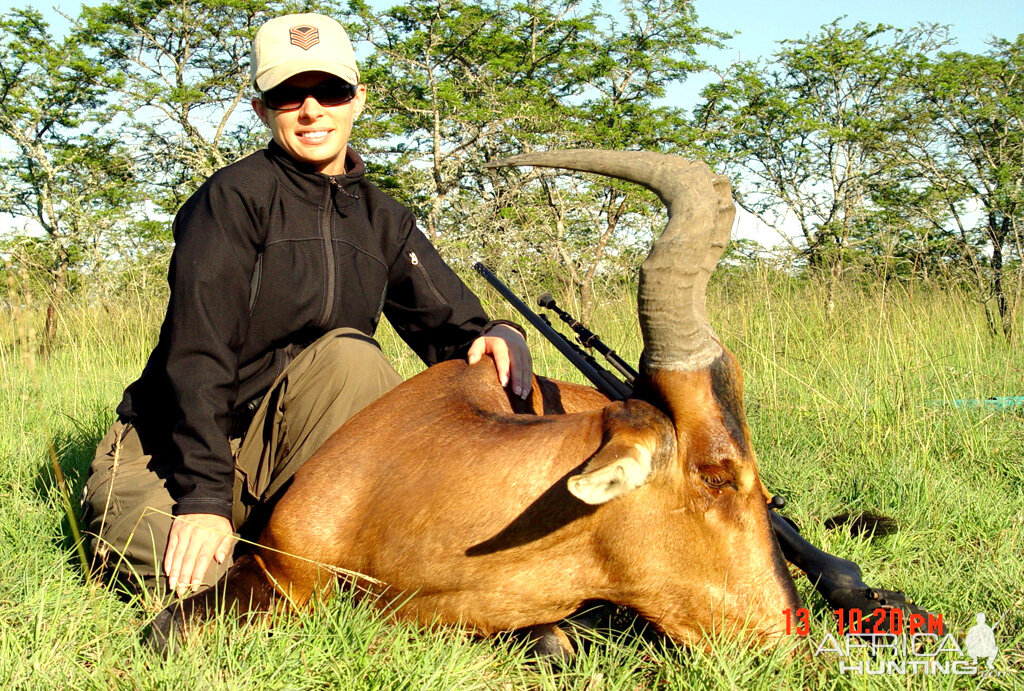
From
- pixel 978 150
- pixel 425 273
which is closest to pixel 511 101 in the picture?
pixel 978 150

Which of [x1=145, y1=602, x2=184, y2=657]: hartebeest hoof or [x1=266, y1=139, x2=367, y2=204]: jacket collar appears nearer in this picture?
[x1=145, y1=602, x2=184, y2=657]: hartebeest hoof

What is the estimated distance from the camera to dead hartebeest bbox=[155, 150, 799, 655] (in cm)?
229

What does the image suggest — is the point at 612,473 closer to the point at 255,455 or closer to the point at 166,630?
the point at 166,630

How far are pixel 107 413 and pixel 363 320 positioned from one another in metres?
2.46

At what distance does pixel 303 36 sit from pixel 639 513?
204 centimetres

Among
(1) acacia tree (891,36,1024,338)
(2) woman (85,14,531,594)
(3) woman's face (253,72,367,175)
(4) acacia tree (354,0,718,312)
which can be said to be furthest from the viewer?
(4) acacia tree (354,0,718,312)

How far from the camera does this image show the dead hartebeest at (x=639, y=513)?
2.29 m

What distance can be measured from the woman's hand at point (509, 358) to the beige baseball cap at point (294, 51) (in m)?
1.12

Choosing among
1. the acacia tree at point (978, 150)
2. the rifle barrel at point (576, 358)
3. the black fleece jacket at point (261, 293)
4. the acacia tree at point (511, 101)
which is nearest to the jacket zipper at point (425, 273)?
the black fleece jacket at point (261, 293)

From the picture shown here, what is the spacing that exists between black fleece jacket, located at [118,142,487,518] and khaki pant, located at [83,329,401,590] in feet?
0.27

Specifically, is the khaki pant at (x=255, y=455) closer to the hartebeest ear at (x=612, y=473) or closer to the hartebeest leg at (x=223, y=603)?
the hartebeest leg at (x=223, y=603)

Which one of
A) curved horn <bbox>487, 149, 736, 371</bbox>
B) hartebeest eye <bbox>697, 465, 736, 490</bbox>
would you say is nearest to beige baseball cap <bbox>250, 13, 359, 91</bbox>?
curved horn <bbox>487, 149, 736, 371</bbox>

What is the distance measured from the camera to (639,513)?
2279 millimetres

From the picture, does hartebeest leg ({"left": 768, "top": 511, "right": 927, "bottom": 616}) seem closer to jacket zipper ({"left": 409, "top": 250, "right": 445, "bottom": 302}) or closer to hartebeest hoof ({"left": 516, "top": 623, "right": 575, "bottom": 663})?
hartebeest hoof ({"left": 516, "top": 623, "right": 575, "bottom": 663})
